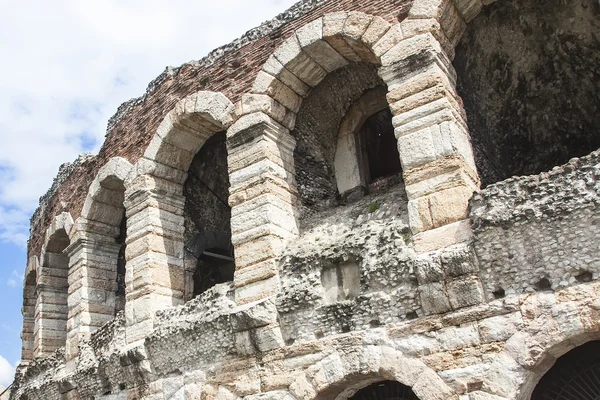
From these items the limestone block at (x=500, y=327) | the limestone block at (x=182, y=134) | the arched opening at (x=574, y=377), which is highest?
the limestone block at (x=182, y=134)

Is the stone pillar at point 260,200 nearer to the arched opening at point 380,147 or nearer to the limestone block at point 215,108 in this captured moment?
the limestone block at point 215,108

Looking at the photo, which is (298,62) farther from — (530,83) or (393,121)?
(530,83)

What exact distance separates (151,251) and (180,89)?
7.05 feet

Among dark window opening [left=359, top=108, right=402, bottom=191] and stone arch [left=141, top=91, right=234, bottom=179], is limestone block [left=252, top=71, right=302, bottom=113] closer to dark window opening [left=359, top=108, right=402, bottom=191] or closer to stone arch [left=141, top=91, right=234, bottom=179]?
stone arch [left=141, top=91, right=234, bottom=179]

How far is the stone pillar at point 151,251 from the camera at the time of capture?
296 inches

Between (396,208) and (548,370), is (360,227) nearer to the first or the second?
(396,208)

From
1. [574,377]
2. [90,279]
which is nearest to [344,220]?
[574,377]

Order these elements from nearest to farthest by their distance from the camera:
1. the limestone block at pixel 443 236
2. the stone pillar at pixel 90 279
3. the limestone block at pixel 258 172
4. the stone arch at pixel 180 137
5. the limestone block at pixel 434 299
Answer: the limestone block at pixel 434 299, the limestone block at pixel 443 236, the limestone block at pixel 258 172, the stone arch at pixel 180 137, the stone pillar at pixel 90 279

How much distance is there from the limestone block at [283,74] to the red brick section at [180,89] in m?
0.21

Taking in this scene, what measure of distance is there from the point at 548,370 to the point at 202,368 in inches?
132

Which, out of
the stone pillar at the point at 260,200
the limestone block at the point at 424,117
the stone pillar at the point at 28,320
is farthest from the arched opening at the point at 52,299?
the limestone block at the point at 424,117

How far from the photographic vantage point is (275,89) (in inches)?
286

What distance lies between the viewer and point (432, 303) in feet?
17.2

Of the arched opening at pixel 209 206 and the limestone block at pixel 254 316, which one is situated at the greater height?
the arched opening at pixel 209 206
